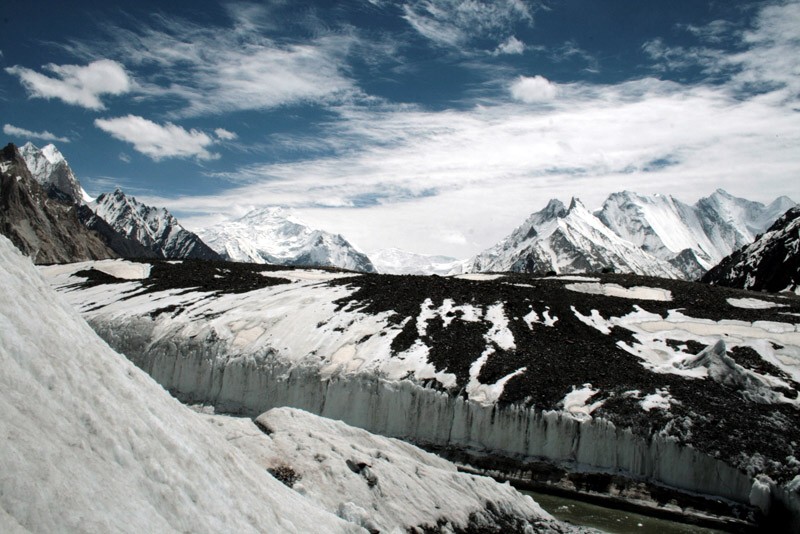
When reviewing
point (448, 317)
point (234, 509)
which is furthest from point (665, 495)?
point (234, 509)

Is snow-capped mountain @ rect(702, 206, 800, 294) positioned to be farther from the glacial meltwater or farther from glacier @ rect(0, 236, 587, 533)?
glacier @ rect(0, 236, 587, 533)

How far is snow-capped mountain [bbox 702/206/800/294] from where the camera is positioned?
8231 centimetres

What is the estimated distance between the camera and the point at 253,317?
43625mm

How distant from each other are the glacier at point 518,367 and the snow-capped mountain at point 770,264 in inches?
1674

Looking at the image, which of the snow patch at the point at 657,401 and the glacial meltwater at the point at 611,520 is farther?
the snow patch at the point at 657,401

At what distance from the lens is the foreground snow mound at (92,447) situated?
253 inches

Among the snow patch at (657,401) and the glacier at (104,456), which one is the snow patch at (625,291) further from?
the glacier at (104,456)

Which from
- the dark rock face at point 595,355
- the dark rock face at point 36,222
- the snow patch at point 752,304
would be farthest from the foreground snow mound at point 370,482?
the dark rock face at point 36,222

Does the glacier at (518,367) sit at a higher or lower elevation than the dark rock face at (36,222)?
lower

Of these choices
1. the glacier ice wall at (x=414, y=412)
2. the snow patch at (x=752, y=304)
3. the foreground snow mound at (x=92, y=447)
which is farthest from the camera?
the snow patch at (x=752, y=304)

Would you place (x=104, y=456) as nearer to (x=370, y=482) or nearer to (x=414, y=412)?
(x=370, y=482)

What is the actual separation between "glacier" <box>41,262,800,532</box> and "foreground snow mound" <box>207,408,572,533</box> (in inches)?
421

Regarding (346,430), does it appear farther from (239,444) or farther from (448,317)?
(448,317)

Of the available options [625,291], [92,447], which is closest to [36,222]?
[625,291]
